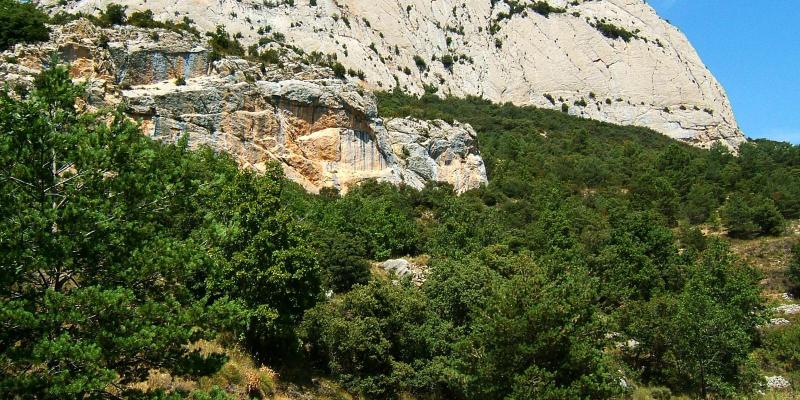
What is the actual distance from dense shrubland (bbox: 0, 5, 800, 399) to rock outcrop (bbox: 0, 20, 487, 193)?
150 inches

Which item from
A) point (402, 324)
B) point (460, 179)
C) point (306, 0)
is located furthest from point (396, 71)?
point (402, 324)

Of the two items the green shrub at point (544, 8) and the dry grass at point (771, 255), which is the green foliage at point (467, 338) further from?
the green shrub at point (544, 8)

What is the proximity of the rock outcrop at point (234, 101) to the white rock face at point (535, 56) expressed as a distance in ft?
95.4

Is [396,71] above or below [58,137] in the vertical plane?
below

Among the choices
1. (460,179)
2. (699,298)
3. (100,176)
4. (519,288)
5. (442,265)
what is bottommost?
(460,179)

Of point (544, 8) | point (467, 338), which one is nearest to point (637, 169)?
point (467, 338)

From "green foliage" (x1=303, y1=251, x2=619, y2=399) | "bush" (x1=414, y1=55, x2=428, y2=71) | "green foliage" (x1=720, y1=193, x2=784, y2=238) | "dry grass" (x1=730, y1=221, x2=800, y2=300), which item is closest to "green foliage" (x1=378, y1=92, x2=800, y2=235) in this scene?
"green foliage" (x1=720, y1=193, x2=784, y2=238)

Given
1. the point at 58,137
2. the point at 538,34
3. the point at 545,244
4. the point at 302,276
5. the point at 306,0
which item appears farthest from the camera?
the point at 538,34

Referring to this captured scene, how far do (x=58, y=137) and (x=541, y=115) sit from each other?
81.9 meters

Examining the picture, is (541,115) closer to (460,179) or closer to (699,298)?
(460,179)

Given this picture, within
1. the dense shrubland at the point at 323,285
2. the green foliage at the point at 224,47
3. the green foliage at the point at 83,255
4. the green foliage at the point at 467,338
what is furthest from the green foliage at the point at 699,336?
the green foliage at the point at 224,47

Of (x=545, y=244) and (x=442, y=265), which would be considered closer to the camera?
(x=442, y=265)

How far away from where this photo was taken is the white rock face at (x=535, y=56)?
3196 inches

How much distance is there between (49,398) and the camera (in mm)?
7809
